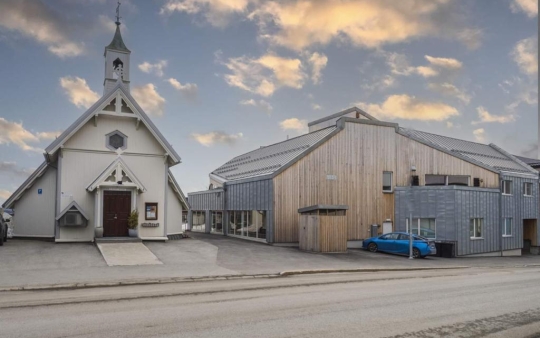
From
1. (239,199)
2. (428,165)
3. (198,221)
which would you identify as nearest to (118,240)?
(239,199)

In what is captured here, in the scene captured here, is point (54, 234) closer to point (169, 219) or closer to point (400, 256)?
point (169, 219)

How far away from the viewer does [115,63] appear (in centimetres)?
2869

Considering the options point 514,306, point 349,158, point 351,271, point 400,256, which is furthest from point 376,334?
point 349,158

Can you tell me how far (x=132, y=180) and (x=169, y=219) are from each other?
4.21 m

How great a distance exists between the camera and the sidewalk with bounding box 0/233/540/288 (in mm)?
Result: 15203

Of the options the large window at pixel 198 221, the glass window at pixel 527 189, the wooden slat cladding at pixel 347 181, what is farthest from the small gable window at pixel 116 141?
the glass window at pixel 527 189

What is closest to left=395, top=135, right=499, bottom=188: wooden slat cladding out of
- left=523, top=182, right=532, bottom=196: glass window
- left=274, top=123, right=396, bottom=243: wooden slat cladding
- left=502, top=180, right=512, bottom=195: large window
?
left=502, top=180, right=512, bottom=195: large window

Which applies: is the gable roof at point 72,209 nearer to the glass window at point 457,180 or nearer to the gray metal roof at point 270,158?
the gray metal roof at point 270,158

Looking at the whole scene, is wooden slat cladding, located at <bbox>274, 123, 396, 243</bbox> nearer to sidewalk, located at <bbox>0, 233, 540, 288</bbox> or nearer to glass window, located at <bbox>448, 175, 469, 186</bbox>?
sidewalk, located at <bbox>0, 233, 540, 288</bbox>

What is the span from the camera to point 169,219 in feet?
91.5

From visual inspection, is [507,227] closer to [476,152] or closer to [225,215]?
[476,152]

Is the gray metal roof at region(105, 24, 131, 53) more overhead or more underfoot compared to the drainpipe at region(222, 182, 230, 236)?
more overhead

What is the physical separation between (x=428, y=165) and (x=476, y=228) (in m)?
6.03

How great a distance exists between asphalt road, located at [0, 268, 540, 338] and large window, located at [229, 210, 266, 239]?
14.0m
